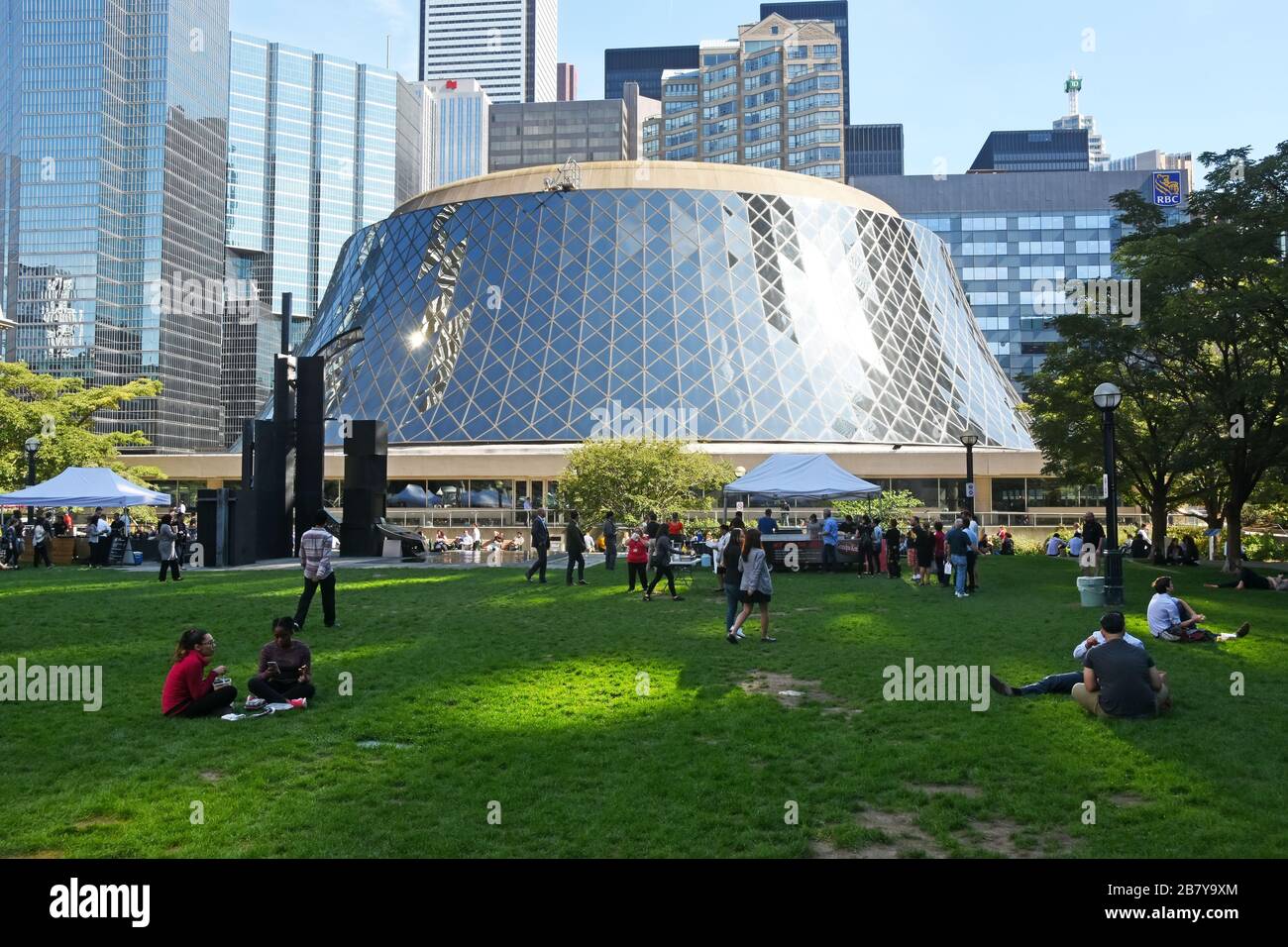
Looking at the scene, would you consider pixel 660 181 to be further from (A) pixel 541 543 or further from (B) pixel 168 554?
(B) pixel 168 554

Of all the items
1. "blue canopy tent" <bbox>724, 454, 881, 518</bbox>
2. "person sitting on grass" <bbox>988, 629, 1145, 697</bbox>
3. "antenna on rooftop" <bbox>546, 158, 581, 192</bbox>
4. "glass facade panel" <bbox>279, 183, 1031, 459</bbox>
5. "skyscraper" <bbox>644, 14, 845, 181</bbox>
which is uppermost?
"skyscraper" <bbox>644, 14, 845, 181</bbox>

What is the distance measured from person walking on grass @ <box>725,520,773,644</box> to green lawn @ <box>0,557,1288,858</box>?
1.22ft

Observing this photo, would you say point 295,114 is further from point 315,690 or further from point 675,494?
point 315,690

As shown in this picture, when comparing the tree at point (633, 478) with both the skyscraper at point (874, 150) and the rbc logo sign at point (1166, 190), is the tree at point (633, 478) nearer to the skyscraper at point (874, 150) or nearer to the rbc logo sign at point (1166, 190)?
the rbc logo sign at point (1166, 190)

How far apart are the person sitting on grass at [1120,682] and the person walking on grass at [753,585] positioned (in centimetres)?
495

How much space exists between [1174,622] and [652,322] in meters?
39.9

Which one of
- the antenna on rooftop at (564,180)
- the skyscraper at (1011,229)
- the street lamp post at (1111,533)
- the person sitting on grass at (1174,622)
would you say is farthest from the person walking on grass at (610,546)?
the skyscraper at (1011,229)

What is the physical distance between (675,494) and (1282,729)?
97.4 feet

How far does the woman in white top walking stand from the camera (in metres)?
13.6

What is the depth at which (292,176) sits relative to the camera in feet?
532

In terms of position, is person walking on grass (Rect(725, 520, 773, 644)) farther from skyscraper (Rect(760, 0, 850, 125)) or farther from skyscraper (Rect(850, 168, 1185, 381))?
skyscraper (Rect(760, 0, 850, 125))

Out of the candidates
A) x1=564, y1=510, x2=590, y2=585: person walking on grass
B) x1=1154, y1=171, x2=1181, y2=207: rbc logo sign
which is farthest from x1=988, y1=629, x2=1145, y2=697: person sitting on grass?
x1=1154, y1=171, x2=1181, y2=207: rbc logo sign

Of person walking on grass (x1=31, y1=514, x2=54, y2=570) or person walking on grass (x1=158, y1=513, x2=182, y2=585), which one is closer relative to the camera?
person walking on grass (x1=158, y1=513, x2=182, y2=585)

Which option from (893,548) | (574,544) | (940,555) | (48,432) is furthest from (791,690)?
(48,432)
